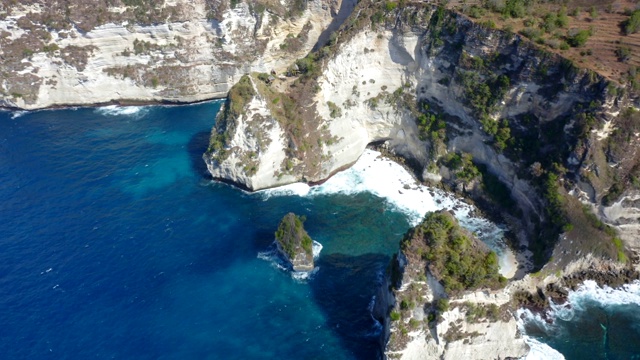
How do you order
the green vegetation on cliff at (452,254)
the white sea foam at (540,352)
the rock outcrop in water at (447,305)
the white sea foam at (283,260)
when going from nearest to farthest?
1. the green vegetation on cliff at (452,254)
2. the rock outcrop in water at (447,305)
3. the white sea foam at (540,352)
4. the white sea foam at (283,260)

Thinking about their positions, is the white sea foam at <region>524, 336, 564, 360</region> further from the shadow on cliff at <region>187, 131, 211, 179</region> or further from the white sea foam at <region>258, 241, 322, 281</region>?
the shadow on cliff at <region>187, 131, 211, 179</region>

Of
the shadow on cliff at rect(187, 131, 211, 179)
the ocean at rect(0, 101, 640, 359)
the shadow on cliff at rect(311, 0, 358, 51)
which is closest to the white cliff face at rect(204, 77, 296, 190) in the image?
the ocean at rect(0, 101, 640, 359)

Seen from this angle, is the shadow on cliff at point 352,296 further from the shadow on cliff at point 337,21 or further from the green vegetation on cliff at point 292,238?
the shadow on cliff at point 337,21

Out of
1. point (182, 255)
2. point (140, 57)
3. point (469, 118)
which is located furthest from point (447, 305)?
point (140, 57)

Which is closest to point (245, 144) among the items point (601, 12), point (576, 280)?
point (576, 280)

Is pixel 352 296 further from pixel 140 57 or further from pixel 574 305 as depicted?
pixel 140 57

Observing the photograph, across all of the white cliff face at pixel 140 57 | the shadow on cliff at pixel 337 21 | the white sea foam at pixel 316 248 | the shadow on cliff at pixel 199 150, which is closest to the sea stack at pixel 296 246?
the white sea foam at pixel 316 248
